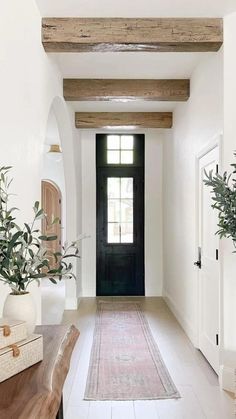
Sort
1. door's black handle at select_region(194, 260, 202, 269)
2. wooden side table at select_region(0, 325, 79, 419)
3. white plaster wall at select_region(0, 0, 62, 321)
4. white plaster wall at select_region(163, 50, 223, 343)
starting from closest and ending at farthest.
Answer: wooden side table at select_region(0, 325, 79, 419) → white plaster wall at select_region(0, 0, 62, 321) → white plaster wall at select_region(163, 50, 223, 343) → door's black handle at select_region(194, 260, 202, 269)

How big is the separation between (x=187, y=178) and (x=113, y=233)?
270cm

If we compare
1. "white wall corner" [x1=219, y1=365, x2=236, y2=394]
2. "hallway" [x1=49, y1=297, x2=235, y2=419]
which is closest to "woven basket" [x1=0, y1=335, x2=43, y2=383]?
"hallway" [x1=49, y1=297, x2=235, y2=419]

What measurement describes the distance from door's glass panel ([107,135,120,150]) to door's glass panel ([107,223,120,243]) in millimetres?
1432

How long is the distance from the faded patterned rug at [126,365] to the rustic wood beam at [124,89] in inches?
116

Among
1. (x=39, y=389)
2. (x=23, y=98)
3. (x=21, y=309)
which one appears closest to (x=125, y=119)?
(x=23, y=98)

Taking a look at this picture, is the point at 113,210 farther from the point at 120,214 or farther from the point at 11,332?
the point at 11,332

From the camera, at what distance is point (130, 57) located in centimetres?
417

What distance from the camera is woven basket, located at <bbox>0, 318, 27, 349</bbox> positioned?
4.13 feet

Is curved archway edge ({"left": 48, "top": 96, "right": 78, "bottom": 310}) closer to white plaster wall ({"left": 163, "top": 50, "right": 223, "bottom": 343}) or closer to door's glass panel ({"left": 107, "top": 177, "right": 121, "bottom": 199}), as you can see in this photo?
door's glass panel ({"left": 107, "top": 177, "right": 121, "bottom": 199})

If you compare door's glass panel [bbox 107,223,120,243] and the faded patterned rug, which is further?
door's glass panel [bbox 107,223,120,243]

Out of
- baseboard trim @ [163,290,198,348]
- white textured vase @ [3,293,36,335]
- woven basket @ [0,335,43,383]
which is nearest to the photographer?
woven basket @ [0,335,43,383]

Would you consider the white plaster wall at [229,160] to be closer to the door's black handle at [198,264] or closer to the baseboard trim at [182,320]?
the door's black handle at [198,264]

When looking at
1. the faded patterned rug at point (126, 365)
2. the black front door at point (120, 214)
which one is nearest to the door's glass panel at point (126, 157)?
the black front door at point (120, 214)

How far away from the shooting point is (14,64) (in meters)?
2.39
